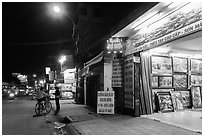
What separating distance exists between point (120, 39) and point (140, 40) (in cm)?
181

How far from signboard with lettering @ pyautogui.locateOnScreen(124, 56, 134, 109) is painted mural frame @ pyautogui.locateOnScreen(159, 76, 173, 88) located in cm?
206

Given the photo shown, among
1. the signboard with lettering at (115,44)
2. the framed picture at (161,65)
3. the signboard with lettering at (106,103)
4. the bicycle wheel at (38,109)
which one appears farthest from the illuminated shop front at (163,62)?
the bicycle wheel at (38,109)

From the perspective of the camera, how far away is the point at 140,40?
9297 millimetres

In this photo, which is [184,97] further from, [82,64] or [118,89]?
[82,64]

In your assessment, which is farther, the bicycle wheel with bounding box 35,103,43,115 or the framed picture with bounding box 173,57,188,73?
the bicycle wheel with bounding box 35,103,43,115

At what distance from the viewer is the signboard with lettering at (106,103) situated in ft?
33.7

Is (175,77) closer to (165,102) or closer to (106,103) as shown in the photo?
(165,102)

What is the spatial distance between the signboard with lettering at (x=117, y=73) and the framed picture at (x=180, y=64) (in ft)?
10.9

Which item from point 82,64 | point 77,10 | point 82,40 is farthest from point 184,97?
point 77,10

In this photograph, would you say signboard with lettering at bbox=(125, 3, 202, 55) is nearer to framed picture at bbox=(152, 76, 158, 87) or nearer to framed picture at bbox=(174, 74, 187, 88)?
framed picture at bbox=(152, 76, 158, 87)

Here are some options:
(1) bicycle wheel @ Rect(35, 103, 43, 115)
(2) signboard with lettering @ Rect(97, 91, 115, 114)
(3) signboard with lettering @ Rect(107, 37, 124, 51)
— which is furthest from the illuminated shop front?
(1) bicycle wheel @ Rect(35, 103, 43, 115)

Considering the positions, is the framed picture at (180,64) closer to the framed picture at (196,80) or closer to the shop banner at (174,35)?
the framed picture at (196,80)

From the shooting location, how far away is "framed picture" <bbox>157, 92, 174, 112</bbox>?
412 inches

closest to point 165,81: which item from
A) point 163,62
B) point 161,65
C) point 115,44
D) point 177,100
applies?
point 161,65
